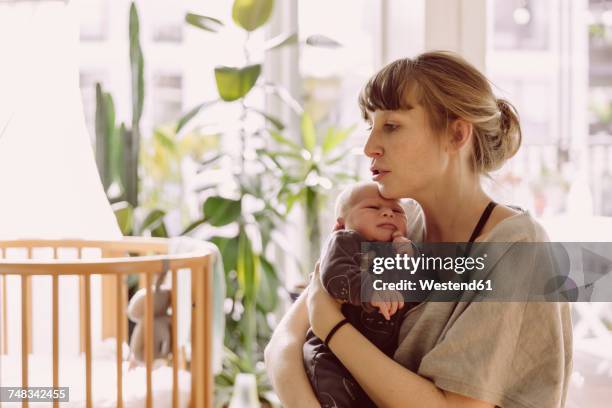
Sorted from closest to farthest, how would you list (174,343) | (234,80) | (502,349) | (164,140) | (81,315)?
1. (502,349)
2. (174,343)
3. (81,315)
4. (234,80)
5. (164,140)

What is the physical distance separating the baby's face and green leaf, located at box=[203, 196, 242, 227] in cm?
140

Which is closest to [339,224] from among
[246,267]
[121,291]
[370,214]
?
[370,214]

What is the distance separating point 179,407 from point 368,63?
1.73 meters

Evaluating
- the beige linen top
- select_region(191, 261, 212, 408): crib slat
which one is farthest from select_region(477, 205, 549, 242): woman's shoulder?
select_region(191, 261, 212, 408): crib slat

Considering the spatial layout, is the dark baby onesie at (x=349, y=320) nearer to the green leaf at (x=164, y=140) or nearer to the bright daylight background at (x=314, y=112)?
the bright daylight background at (x=314, y=112)

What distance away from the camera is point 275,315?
3.25 meters

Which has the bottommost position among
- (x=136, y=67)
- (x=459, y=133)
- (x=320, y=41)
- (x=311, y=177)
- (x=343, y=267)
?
(x=343, y=267)

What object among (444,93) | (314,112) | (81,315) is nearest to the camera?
(444,93)

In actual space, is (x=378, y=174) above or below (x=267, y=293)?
above

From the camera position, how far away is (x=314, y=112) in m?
3.40

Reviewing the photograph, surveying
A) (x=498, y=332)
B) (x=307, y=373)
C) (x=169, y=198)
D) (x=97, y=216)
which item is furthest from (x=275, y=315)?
(x=498, y=332)

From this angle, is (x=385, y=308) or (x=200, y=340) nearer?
(x=385, y=308)

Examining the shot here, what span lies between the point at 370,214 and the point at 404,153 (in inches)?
5.1

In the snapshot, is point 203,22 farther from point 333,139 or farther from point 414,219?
point 414,219
